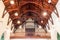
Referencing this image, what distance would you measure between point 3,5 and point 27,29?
18740 millimetres

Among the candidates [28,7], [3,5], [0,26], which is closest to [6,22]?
[0,26]

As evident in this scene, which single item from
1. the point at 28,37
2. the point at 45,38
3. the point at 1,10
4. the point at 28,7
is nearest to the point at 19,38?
the point at 28,37

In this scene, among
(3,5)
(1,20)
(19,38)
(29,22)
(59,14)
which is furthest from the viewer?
(29,22)

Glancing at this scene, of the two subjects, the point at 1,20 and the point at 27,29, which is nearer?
the point at 1,20

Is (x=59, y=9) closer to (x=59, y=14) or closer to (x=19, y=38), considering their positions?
(x=59, y=14)

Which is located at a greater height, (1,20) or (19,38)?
(1,20)

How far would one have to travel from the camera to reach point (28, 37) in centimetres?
2842

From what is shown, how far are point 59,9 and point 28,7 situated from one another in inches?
196

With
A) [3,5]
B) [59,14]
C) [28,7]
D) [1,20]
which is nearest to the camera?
[3,5]

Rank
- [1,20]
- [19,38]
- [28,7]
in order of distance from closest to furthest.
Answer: [1,20] → [28,7] → [19,38]

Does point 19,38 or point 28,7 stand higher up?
point 28,7

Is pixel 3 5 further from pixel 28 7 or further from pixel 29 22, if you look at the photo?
pixel 29 22

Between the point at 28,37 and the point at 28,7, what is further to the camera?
the point at 28,37

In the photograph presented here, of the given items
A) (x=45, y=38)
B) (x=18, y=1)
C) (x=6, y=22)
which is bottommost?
(x=45, y=38)
